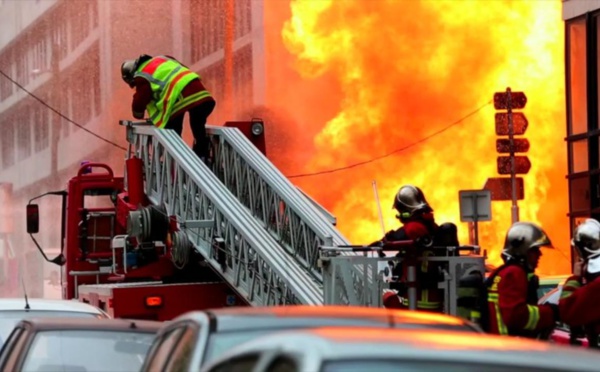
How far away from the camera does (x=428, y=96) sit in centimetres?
2822

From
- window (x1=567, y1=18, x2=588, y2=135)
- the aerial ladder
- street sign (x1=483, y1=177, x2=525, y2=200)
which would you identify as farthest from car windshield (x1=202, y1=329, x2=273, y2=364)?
window (x1=567, y1=18, x2=588, y2=135)

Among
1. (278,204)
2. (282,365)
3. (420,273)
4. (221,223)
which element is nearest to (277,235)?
(278,204)

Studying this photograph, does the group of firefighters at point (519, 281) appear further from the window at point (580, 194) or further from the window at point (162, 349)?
the window at point (580, 194)

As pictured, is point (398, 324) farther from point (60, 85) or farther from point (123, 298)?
point (60, 85)

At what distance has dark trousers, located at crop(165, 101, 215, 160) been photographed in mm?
14695

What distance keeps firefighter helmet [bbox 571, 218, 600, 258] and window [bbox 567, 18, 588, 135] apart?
51.1 ft

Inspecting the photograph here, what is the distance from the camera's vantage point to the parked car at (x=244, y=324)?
5.37 meters

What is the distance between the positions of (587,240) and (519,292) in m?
0.87

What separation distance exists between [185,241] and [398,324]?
323 inches

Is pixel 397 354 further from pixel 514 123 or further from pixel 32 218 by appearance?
pixel 514 123

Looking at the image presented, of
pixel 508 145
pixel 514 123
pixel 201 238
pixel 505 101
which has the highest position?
pixel 505 101

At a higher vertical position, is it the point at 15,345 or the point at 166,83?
the point at 166,83

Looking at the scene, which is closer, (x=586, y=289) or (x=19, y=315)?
(x=586, y=289)

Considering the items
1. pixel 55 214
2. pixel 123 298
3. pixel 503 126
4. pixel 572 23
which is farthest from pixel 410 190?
pixel 55 214
